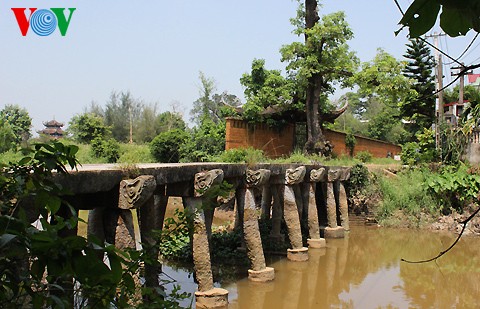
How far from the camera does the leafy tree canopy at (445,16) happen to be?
41.9 inches

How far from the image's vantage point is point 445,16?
1.12m

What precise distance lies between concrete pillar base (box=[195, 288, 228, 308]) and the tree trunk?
1274cm

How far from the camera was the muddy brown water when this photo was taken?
8172 millimetres

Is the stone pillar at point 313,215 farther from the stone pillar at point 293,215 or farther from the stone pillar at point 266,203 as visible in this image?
the stone pillar at point 293,215

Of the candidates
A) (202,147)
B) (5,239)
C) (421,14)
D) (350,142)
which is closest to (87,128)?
(202,147)

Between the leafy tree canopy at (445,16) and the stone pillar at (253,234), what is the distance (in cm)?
759

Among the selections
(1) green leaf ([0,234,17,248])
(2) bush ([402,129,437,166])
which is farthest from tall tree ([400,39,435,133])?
(1) green leaf ([0,234,17,248])

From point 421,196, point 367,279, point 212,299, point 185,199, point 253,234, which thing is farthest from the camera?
point 421,196

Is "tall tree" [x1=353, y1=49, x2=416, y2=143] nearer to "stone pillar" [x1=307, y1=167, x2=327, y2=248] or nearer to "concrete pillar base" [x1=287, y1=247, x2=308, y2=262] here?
"stone pillar" [x1=307, y1=167, x2=327, y2=248]

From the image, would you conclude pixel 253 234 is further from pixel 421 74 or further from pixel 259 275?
pixel 421 74

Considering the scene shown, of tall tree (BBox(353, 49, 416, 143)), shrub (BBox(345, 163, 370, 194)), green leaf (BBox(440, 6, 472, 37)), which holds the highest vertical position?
tall tree (BBox(353, 49, 416, 143))

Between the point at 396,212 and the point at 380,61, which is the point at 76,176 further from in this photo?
the point at 380,61

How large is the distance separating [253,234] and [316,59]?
11.1 meters

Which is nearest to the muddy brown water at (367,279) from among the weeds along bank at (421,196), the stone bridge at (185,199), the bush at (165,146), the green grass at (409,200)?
the stone bridge at (185,199)
